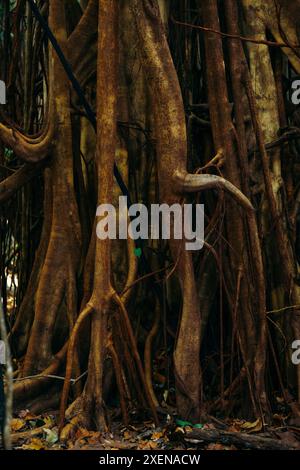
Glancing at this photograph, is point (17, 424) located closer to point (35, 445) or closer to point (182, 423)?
point (35, 445)

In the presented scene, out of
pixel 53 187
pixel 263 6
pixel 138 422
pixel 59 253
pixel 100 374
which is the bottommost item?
pixel 138 422

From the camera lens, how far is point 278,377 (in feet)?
12.8

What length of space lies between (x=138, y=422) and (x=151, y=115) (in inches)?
67.6

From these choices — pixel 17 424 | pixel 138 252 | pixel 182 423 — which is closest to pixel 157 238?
pixel 138 252

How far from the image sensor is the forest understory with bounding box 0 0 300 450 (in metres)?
3.53

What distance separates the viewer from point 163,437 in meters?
3.42

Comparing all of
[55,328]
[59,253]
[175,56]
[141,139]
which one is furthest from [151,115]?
[55,328]

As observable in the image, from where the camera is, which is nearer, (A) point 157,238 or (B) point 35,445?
(B) point 35,445

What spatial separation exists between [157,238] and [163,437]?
113 centimetres

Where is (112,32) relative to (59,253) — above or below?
above

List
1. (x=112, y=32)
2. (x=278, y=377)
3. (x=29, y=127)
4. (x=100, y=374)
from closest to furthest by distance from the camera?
(x=100, y=374) → (x=112, y=32) → (x=278, y=377) → (x=29, y=127)

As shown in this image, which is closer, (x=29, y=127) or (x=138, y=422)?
(x=138, y=422)

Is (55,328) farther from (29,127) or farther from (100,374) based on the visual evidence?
(29,127)

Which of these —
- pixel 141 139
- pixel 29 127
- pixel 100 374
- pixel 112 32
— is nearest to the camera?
pixel 100 374
